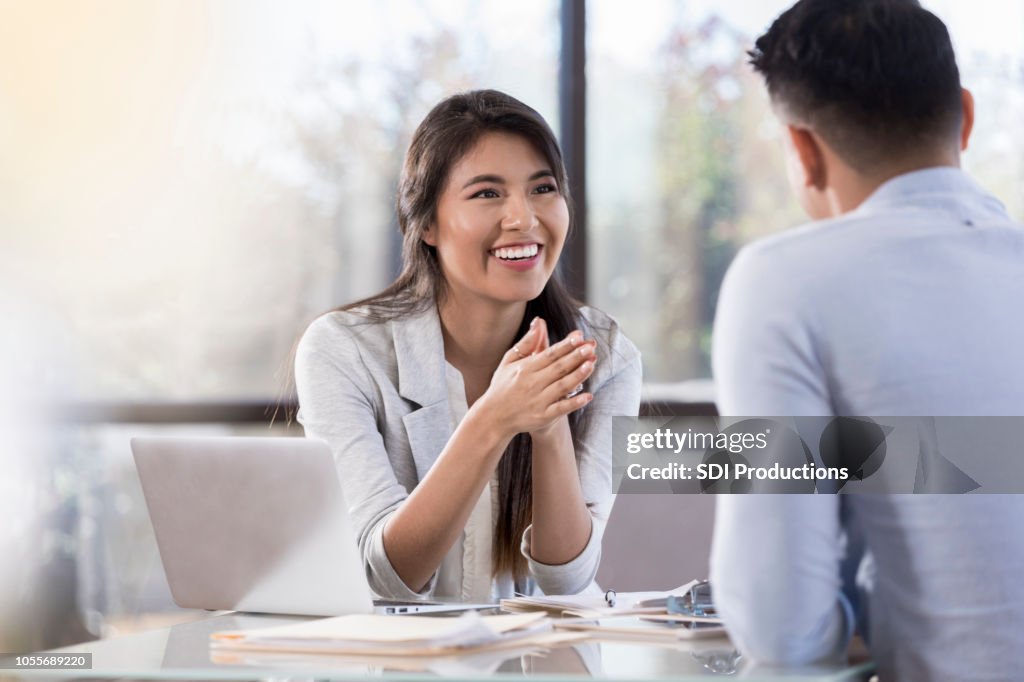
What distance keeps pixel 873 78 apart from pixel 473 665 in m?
0.66

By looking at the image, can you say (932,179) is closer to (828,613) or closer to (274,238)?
(828,613)

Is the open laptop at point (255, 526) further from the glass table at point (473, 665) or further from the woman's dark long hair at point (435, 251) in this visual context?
the woman's dark long hair at point (435, 251)

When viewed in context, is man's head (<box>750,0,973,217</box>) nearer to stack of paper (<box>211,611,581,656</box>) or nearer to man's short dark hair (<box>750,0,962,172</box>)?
man's short dark hair (<box>750,0,962,172</box>)

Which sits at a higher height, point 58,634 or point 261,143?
point 261,143

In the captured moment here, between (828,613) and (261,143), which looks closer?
(828,613)

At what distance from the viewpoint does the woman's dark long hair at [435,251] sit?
2.02 metres

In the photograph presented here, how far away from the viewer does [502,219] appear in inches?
81.8

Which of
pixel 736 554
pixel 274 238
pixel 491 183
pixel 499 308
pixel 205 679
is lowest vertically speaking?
pixel 205 679

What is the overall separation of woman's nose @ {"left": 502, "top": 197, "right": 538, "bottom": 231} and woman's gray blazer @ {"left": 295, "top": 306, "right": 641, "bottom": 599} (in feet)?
0.75

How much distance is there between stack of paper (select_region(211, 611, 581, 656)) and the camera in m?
1.05

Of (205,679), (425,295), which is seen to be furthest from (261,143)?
(205,679)

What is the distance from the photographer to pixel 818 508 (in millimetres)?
991

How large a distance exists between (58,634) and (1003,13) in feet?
10.9

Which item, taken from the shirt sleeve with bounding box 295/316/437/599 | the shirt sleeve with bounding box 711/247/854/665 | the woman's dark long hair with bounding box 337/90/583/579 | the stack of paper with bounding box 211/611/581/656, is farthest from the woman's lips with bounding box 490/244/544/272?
the shirt sleeve with bounding box 711/247/854/665
